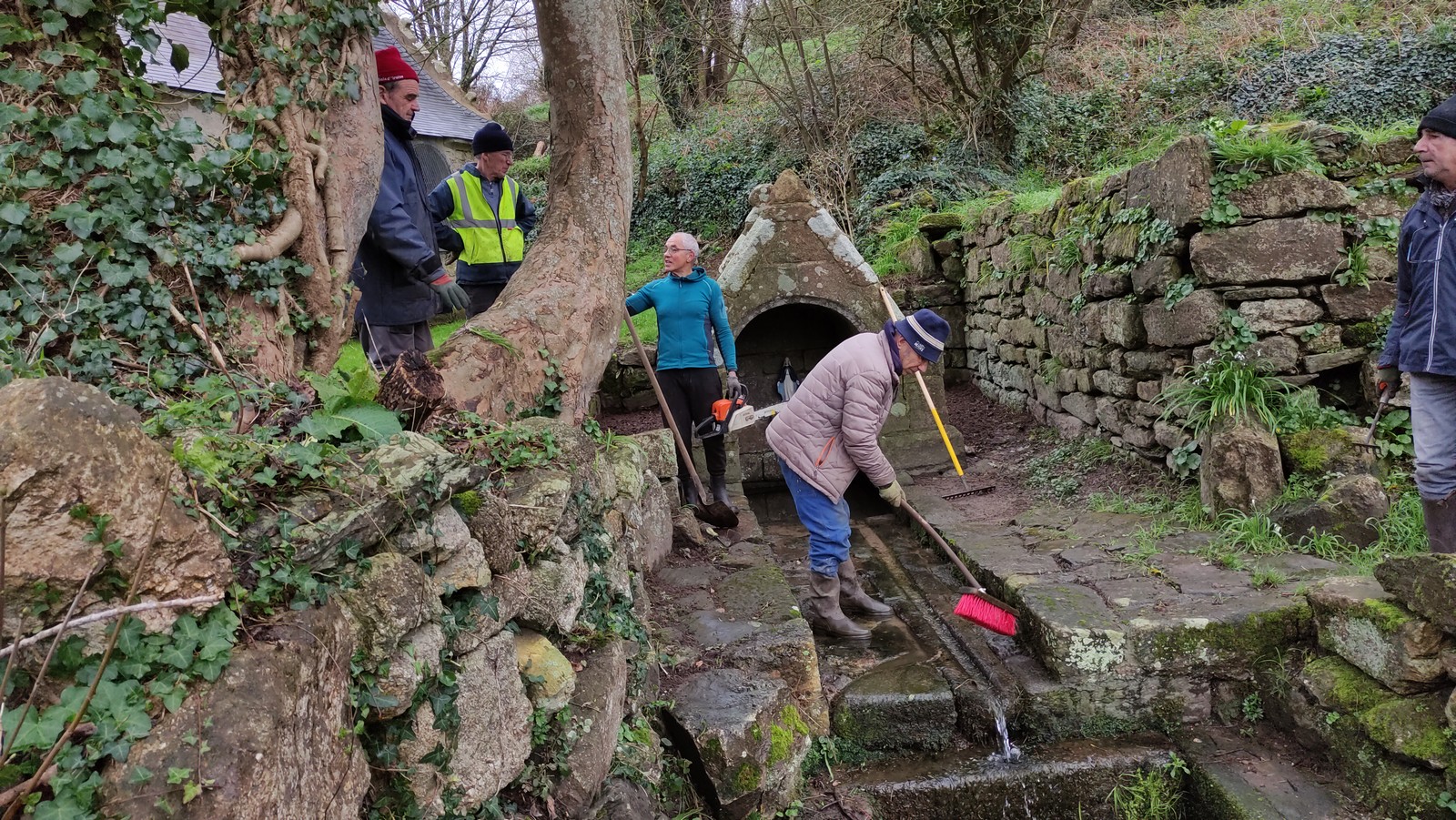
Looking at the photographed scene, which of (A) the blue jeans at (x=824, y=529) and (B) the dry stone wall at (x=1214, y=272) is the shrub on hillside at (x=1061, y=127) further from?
(A) the blue jeans at (x=824, y=529)

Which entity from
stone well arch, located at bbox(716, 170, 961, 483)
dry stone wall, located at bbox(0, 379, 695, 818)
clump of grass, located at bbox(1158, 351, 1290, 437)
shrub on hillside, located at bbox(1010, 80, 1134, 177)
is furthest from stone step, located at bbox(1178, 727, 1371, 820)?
shrub on hillside, located at bbox(1010, 80, 1134, 177)

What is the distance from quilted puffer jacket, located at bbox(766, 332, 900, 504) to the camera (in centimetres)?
455

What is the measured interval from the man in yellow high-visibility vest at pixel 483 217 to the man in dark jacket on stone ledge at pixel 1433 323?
4.42 metres

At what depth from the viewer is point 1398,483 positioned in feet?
15.3

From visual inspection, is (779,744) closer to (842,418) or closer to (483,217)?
(842,418)

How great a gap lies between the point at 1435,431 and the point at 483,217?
4945 millimetres

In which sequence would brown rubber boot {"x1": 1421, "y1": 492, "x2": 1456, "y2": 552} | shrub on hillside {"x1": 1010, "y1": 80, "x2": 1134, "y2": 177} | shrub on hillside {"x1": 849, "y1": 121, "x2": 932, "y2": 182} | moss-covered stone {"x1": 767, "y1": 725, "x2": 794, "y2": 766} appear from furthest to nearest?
1. shrub on hillside {"x1": 849, "y1": 121, "x2": 932, "y2": 182}
2. shrub on hillside {"x1": 1010, "y1": 80, "x2": 1134, "y2": 177}
3. brown rubber boot {"x1": 1421, "y1": 492, "x2": 1456, "y2": 552}
4. moss-covered stone {"x1": 767, "y1": 725, "x2": 794, "y2": 766}

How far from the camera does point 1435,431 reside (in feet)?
12.4

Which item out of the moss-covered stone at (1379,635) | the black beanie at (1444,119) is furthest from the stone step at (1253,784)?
the black beanie at (1444,119)

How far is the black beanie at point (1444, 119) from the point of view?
3.50 meters

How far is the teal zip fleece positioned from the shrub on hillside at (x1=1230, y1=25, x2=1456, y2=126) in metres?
7.54

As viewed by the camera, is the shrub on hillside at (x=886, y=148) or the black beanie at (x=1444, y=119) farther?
the shrub on hillside at (x=886, y=148)

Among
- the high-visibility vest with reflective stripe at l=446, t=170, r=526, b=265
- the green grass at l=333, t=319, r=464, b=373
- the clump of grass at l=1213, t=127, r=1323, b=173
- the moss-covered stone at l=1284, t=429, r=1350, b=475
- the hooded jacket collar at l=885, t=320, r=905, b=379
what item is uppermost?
the high-visibility vest with reflective stripe at l=446, t=170, r=526, b=265

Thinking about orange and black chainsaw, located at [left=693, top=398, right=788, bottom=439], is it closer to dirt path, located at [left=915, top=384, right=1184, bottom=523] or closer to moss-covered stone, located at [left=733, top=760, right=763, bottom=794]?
dirt path, located at [left=915, top=384, right=1184, bottom=523]
